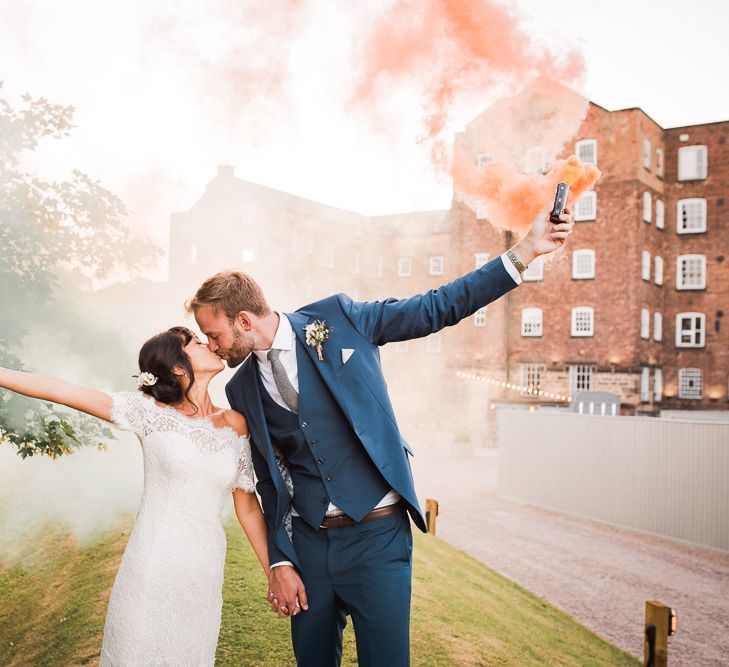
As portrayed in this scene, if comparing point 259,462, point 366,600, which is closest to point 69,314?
point 259,462

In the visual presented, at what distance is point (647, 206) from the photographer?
3781 centimetres

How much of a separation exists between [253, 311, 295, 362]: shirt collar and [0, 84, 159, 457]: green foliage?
9.85 feet

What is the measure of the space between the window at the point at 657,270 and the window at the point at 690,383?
4.81 m

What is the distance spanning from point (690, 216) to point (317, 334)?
41210mm

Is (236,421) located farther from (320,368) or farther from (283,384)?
(320,368)

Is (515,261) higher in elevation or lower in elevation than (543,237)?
lower

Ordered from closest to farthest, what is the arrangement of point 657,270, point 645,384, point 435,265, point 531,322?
1. point 645,384
2. point 531,322
3. point 657,270
4. point 435,265

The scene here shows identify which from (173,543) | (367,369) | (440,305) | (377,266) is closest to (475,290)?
(440,305)

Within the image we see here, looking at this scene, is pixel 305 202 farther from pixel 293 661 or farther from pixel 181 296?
pixel 293 661

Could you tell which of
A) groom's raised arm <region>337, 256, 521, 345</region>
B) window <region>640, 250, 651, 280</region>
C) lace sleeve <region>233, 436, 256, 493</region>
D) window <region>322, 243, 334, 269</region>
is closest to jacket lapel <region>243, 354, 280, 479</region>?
lace sleeve <region>233, 436, 256, 493</region>

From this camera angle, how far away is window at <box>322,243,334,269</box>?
45.0m

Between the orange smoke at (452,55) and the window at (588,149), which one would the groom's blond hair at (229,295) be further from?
the window at (588,149)

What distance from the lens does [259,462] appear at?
371 centimetres

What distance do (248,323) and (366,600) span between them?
4.42 feet
